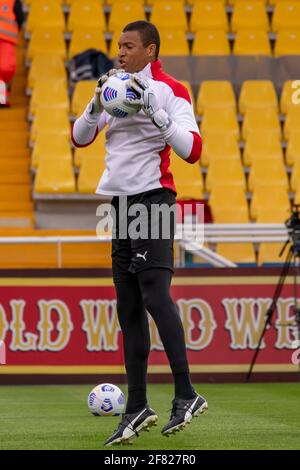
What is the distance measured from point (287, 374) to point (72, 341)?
2232 mm

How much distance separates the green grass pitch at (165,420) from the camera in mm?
6273

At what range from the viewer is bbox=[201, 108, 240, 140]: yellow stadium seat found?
17.6 metres

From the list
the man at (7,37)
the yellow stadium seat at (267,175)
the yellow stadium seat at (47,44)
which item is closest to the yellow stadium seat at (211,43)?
the yellow stadium seat at (47,44)

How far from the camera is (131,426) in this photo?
6.27m

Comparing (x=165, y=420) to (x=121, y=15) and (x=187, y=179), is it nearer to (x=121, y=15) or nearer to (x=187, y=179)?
(x=187, y=179)

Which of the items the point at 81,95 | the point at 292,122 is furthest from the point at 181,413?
the point at 292,122

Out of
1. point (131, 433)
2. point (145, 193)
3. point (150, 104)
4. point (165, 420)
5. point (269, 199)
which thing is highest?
point (150, 104)

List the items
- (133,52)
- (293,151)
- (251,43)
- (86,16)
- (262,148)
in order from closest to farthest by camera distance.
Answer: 1. (133,52)
2. (293,151)
3. (262,148)
4. (86,16)
5. (251,43)

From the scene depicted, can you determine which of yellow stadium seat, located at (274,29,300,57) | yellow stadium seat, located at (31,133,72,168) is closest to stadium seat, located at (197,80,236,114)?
yellow stadium seat, located at (274,29,300,57)

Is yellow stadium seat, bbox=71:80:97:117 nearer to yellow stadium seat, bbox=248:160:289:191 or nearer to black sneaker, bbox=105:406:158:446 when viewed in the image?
yellow stadium seat, bbox=248:160:289:191

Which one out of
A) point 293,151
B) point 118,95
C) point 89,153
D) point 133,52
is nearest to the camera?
point 118,95

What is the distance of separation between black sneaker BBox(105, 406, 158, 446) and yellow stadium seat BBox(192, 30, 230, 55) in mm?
13254

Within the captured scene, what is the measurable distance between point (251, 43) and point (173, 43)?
1.24 metres

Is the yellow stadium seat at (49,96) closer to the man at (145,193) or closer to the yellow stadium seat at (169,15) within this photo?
the yellow stadium seat at (169,15)
